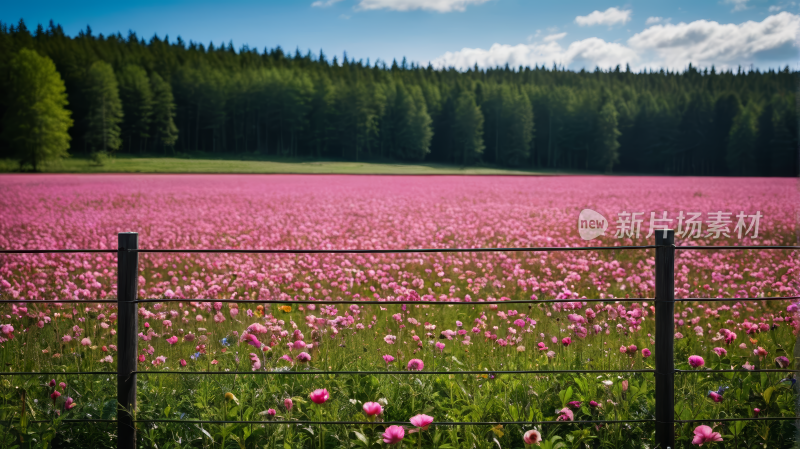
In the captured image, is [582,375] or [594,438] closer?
[594,438]

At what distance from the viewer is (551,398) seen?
3.42 meters

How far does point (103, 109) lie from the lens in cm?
6594

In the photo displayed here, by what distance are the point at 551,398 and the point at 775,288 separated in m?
4.13

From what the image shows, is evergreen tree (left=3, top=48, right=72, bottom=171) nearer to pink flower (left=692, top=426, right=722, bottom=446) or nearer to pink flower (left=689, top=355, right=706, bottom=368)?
pink flower (left=689, top=355, right=706, bottom=368)

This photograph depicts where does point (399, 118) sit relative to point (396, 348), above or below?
above

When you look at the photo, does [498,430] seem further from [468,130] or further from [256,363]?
[468,130]

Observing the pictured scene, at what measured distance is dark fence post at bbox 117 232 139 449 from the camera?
2883 mm

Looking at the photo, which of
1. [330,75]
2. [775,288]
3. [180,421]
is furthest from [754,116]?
[180,421]

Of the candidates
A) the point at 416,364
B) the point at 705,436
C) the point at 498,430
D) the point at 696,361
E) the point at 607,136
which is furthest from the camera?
the point at 607,136

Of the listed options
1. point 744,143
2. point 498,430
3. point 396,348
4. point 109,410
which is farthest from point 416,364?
point 744,143

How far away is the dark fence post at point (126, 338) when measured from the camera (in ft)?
9.46

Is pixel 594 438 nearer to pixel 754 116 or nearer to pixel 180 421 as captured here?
pixel 180 421

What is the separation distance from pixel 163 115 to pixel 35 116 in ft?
96.8

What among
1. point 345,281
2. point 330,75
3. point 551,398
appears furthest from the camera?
point 330,75
